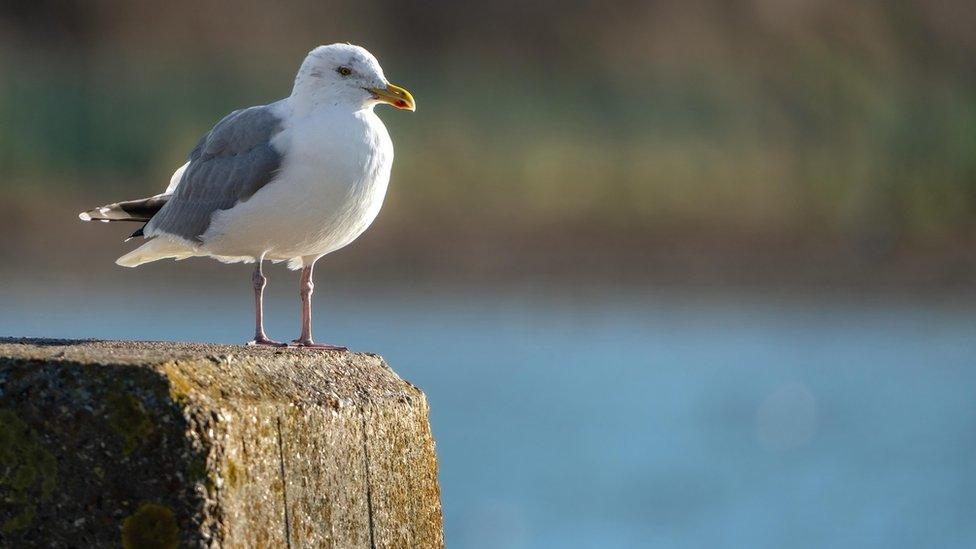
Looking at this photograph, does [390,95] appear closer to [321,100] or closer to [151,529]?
[321,100]

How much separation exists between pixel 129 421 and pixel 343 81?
2.02m

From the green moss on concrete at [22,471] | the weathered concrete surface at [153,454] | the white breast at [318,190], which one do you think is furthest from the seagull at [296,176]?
the green moss on concrete at [22,471]

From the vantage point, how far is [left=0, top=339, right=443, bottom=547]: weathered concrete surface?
1686mm

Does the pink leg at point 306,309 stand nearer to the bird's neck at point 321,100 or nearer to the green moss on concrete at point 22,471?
the bird's neck at point 321,100

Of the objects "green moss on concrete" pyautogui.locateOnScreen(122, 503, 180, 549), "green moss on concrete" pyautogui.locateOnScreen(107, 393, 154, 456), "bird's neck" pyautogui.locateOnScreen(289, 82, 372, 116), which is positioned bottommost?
"green moss on concrete" pyautogui.locateOnScreen(122, 503, 180, 549)

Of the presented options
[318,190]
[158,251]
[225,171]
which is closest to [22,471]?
[318,190]

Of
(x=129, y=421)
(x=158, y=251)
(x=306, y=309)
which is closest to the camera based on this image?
(x=129, y=421)

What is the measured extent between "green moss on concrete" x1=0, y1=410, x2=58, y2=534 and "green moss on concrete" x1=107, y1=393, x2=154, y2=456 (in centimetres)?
8

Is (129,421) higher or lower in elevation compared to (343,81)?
lower

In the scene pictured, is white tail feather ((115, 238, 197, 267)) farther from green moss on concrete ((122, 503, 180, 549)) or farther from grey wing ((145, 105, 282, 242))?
green moss on concrete ((122, 503, 180, 549))

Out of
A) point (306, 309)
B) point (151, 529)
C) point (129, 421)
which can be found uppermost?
point (306, 309)

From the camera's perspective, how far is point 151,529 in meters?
1.69

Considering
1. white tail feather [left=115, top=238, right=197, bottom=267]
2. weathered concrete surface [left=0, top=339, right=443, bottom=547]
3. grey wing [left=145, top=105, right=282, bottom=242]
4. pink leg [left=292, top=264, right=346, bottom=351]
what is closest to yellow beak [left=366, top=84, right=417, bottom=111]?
grey wing [left=145, top=105, right=282, bottom=242]

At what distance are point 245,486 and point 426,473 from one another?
524 mm
